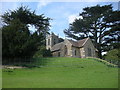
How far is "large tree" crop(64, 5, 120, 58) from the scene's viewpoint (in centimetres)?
3462

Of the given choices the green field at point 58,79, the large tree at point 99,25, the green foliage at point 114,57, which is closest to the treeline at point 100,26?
the large tree at point 99,25


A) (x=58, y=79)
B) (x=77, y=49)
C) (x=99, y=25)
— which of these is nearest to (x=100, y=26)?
(x=99, y=25)

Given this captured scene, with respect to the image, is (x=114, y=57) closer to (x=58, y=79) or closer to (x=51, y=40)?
(x=58, y=79)

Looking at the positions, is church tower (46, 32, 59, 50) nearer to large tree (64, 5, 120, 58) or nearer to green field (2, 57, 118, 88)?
large tree (64, 5, 120, 58)

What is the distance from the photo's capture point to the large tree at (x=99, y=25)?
3462cm

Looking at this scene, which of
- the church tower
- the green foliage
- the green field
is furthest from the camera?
the church tower

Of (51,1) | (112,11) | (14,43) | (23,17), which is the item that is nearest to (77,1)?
(51,1)

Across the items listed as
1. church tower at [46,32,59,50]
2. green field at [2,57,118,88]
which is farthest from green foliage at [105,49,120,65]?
church tower at [46,32,59,50]

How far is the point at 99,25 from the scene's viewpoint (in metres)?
37.2

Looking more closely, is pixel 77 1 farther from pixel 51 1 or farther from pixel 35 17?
pixel 35 17

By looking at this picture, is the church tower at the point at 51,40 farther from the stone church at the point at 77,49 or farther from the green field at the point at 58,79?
the green field at the point at 58,79

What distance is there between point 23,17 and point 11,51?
11576 mm

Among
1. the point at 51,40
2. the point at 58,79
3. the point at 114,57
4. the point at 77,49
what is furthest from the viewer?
the point at 51,40

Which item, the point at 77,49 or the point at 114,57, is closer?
the point at 114,57
